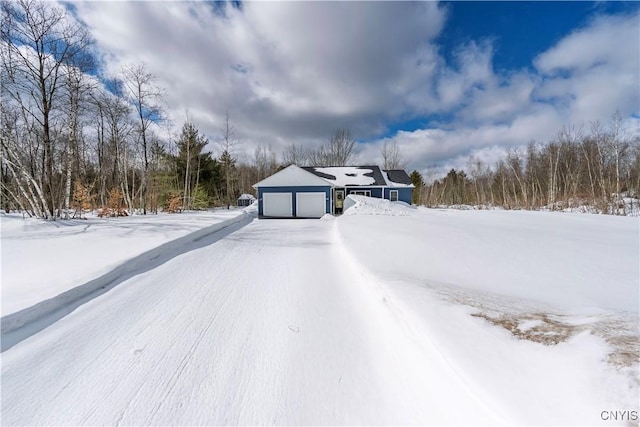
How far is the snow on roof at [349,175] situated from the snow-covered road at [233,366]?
58.8 feet

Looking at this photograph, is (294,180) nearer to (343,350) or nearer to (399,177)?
(399,177)

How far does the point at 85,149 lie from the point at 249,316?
25.9 meters

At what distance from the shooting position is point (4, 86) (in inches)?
337

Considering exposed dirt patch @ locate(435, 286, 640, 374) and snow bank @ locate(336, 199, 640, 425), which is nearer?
snow bank @ locate(336, 199, 640, 425)

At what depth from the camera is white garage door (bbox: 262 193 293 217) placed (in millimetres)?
17391

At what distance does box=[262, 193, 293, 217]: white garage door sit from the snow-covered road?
13889 millimetres

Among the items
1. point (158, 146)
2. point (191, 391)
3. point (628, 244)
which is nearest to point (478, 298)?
point (191, 391)

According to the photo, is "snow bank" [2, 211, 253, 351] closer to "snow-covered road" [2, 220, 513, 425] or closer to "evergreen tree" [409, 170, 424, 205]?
"snow-covered road" [2, 220, 513, 425]

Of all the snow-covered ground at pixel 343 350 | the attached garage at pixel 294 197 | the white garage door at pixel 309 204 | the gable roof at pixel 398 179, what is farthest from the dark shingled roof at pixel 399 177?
the snow-covered ground at pixel 343 350

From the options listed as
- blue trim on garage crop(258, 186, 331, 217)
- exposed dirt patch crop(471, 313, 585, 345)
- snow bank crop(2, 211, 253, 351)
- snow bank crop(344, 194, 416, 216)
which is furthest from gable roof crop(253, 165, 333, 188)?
exposed dirt patch crop(471, 313, 585, 345)

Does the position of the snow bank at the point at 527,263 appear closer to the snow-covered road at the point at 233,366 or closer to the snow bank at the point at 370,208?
the snow-covered road at the point at 233,366

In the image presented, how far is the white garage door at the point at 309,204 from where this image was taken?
56.9 feet

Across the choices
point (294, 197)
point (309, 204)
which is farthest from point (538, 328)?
point (294, 197)

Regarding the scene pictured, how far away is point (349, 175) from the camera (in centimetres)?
2219
